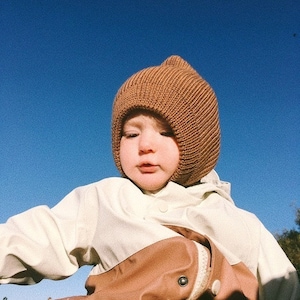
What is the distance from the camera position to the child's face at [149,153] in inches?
95.7

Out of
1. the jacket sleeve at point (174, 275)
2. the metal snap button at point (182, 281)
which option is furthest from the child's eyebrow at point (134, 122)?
the metal snap button at point (182, 281)

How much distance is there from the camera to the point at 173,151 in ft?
8.11

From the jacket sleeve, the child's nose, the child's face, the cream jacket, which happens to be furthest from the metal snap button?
the child's nose

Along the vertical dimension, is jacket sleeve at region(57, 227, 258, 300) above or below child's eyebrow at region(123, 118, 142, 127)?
below

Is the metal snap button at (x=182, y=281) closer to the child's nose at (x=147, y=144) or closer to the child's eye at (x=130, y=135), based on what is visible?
the child's nose at (x=147, y=144)

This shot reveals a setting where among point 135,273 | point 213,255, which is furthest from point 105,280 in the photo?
point 213,255

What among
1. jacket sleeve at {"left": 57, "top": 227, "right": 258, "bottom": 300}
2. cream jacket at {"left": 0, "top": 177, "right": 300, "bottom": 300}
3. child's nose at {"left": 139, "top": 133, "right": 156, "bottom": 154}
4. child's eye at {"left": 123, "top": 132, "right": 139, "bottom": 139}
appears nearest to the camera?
jacket sleeve at {"left": 57, "top": 227, "right": 258, "bottom": 300}

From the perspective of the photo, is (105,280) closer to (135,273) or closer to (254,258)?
(135,273)

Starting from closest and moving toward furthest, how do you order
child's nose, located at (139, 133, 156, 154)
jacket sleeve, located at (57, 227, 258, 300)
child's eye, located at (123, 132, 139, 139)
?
jacket sleeve, located at (57, 227, 258, 300) < child's nose, located at (139, 133, 156, 154) < child's eye, located at (123, 132, 139, 139)

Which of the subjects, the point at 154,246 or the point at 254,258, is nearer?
the point at 154,246

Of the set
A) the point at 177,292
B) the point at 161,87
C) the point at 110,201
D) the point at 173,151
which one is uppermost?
the point at 161,87

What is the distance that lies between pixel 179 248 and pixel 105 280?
1.22 feet

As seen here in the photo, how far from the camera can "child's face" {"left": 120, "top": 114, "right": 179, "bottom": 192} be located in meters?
2.43

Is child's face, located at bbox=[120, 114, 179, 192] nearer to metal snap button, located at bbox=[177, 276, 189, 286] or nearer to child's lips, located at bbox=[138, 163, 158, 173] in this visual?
child's lips, located at bbox=[138, 163, 158, 173]
